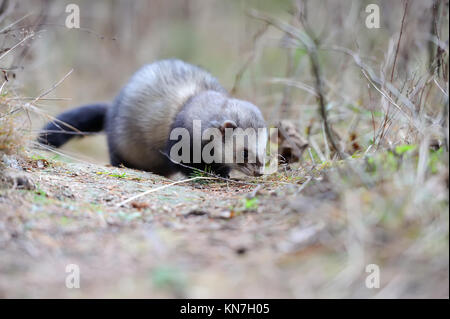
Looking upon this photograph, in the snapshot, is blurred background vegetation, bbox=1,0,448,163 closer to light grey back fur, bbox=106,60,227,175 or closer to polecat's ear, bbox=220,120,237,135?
light grey back fur, bbox=106,60,227,175

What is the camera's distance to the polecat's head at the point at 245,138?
514 cm

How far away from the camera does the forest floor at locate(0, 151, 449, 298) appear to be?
7.16 ft

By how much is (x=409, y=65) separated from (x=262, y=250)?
185 inches

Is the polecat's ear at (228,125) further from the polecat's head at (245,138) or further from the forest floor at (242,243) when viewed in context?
the forest floor at (242,243)

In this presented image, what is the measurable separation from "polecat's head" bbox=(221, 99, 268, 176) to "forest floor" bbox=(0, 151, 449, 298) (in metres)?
1.71

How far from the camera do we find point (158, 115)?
6121 millimetres

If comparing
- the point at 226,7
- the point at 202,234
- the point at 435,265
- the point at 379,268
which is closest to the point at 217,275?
the point at 202,234

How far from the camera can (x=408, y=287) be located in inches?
84.3

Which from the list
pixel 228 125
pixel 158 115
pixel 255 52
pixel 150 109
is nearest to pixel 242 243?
pixel 228 125

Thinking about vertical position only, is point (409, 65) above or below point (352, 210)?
above

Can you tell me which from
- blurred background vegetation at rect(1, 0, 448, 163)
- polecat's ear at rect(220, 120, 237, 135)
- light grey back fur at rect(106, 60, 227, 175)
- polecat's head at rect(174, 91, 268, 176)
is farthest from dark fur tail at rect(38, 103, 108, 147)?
polecat's ear at rect(220, 120, 237, 135)

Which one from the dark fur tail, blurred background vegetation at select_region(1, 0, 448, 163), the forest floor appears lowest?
the forest floor

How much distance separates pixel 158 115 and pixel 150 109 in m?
0.19

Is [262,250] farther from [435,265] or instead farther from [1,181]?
[1,181]
